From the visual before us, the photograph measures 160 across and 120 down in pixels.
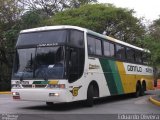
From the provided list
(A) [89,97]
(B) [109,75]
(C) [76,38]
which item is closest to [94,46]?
(C) [76,38]

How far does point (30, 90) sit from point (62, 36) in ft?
8.24

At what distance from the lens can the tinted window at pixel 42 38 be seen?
16.6 meters

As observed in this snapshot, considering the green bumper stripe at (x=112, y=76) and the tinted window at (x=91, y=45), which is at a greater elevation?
the tinted window at (x=91, y=45)

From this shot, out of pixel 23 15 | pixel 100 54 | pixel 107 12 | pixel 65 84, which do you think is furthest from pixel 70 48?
pixel 107 12

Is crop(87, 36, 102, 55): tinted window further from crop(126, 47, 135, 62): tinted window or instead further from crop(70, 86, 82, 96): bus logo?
crop(126, 47, 135, 62): tinted window

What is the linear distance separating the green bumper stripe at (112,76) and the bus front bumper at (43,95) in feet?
14.2

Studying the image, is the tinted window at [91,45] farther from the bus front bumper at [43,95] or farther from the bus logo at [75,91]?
the bus front bumper at [43,95]

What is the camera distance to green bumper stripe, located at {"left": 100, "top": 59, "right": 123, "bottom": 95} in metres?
20.1

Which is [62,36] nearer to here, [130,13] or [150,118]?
[150,118]

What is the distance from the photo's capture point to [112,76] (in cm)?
2103

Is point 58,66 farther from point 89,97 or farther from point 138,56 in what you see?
point 138,56

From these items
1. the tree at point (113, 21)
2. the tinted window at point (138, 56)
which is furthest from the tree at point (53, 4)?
the tinted window at point (138, 56)

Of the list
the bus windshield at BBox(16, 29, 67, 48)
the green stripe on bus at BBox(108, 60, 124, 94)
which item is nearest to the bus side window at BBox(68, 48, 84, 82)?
the bus windshield at BBox(16, 29, 67, 48)

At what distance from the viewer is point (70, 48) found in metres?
16.6
